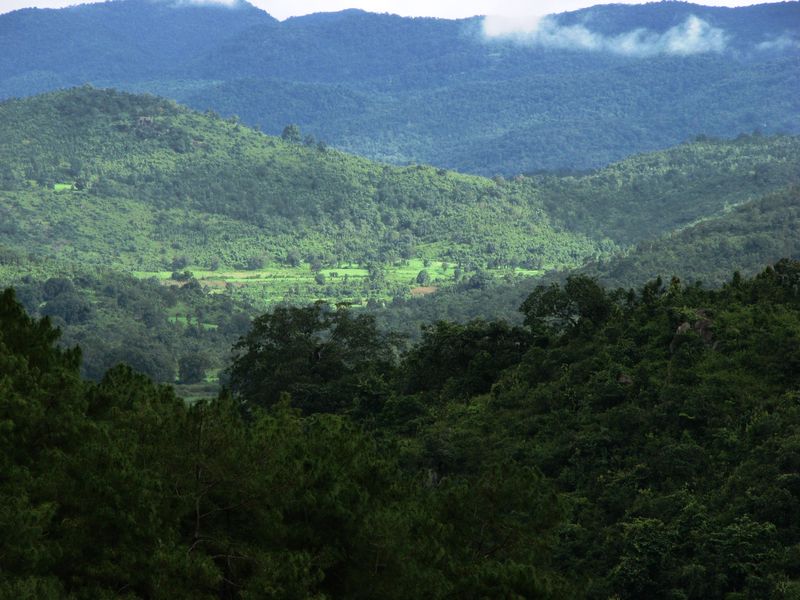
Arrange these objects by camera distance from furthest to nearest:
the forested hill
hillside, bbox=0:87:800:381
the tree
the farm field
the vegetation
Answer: the forested hill → the farm field → hillside, bbox=0:87:800:381 → the tree → the vegetation

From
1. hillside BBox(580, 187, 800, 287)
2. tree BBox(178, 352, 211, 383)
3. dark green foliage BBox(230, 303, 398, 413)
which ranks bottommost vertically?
tree BBox(178, 352, 211, 383)

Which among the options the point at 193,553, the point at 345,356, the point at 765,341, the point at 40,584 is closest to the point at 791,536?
the point at 765,341

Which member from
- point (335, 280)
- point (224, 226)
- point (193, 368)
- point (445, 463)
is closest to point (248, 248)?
point (224, 226)

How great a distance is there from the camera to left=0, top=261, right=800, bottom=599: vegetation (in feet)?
78.0

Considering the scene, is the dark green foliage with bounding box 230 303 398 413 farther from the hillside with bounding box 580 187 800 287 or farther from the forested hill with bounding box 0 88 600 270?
the forested hill with bounding box 0 88 600 270

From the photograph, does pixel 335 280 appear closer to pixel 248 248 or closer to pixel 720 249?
pixel 248 248

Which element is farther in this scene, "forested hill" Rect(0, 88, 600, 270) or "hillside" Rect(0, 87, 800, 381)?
"forested hill" Rect(0, 88, 600, 270)

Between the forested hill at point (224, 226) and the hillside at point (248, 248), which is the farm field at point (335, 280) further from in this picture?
the forested hill at point (224, 226)

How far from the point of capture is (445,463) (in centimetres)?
→ 4241

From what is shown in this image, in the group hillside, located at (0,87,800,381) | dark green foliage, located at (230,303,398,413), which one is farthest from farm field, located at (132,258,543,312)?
dark green foliage, located at (230,303,398,413)

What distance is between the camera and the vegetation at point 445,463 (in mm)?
23766

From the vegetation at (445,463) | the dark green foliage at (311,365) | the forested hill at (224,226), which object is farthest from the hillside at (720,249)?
the vegetation at (445,463)

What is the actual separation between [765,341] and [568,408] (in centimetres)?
621

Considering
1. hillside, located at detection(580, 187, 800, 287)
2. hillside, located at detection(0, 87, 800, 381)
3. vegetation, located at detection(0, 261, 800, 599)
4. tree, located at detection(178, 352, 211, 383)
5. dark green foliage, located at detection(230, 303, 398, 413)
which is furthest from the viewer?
hillside, located at detection(0, 87, 800, 381)
